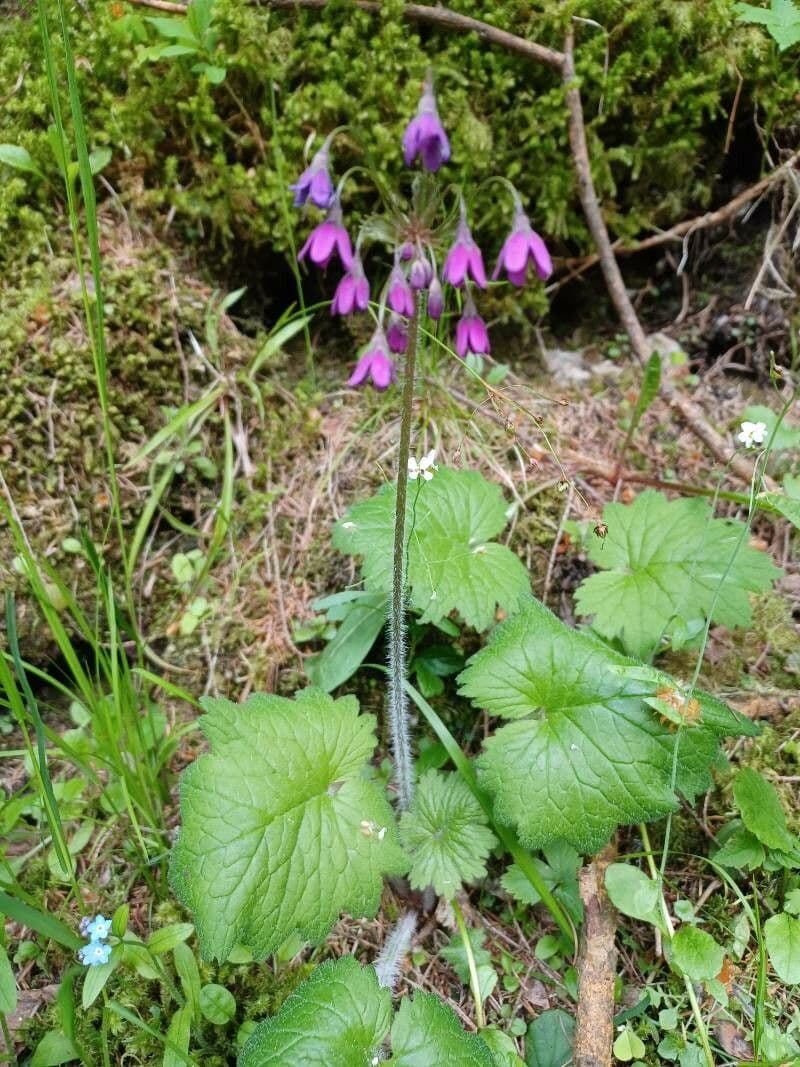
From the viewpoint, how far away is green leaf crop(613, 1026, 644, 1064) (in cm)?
194

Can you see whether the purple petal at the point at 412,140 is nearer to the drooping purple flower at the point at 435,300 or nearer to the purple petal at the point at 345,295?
the drooping purple flower at the point at 435,300

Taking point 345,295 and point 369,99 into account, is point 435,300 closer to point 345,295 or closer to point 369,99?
point 345,295

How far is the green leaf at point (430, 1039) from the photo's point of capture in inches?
70.2

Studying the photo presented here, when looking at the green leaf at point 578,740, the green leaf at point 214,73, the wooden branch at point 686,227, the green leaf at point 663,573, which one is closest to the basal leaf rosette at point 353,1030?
the green leaf at point 578,740

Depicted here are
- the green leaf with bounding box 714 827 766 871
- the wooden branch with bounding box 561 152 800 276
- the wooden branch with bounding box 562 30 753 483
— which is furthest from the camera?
the wooden branch with bounding box 561 152 800 276

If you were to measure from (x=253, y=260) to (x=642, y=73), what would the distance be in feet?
5.97

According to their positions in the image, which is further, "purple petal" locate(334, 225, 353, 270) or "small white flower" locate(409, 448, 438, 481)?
"small white flower" locate(409, 448, 438, 481)

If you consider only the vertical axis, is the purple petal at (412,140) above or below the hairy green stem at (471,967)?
above

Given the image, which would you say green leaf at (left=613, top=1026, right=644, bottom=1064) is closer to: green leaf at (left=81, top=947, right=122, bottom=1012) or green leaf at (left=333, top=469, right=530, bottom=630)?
green leaf at (left=333, top=469, right=530, bottom=630)

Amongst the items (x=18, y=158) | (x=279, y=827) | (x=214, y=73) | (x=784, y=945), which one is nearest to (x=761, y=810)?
(x=784, y=945)

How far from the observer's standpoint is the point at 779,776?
231 cm

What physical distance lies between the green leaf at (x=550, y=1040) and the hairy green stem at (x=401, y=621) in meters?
0.68

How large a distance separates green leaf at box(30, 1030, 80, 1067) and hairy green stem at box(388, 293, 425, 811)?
3.55 feet

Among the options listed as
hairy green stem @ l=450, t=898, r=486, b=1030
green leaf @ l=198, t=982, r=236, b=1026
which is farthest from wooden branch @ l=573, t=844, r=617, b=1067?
green leaf @ l=198, t=982, r=236, b=1026
